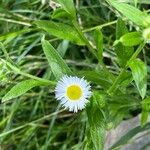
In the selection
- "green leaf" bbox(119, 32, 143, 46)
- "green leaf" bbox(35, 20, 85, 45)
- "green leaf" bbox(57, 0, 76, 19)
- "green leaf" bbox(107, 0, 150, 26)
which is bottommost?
"green leaf" bbox(35, 20, 85, 45)

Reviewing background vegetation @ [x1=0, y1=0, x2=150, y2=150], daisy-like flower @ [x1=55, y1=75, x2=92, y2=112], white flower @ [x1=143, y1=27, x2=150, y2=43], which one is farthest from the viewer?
background vegetation @ [x1=0, y1=0, x2=150, y2=150]

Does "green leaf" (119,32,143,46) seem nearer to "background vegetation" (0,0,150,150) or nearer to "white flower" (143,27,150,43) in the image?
"white flower" (143,27,150,43)

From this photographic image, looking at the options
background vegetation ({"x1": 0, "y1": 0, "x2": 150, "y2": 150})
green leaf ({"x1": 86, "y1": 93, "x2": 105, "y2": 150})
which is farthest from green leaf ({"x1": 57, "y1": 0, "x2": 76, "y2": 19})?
background vegetation ({"x1": 0, "y1": 0, "x2": 150, "y2": 150})

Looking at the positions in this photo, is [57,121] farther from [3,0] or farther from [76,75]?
[76,75]

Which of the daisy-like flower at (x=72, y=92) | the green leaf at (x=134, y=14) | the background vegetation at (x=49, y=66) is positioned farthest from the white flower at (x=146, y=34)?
the background vegetation at (x=49, y=66)

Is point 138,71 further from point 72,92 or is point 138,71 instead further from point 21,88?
point 21,88

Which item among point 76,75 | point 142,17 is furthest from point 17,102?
point 142,17
